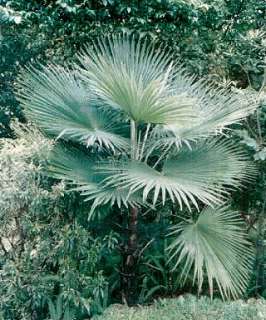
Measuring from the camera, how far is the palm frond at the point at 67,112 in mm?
3379

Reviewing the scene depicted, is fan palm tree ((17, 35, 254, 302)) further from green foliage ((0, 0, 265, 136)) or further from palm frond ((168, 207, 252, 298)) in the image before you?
green foliage ((0, 0, 265, 136))

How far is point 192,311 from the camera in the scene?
3.56m

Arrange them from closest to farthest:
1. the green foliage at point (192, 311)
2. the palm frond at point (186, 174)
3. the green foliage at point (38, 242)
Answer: the palm frond at point (186, 174)
the green foliage at point (38, 242)
the green foliage at point (192, 311)

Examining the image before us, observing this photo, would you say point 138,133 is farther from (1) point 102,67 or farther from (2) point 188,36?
(2) point 188,36

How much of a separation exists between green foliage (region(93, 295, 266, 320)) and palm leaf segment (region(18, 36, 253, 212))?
0.91 metres

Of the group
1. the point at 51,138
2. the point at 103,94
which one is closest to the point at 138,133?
the point at 103,94

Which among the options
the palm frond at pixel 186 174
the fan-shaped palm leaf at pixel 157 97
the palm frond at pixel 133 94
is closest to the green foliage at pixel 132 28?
the fan-shaped palm leaf at pixel 157 97

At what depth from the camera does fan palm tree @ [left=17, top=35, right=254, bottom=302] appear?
3150 mm

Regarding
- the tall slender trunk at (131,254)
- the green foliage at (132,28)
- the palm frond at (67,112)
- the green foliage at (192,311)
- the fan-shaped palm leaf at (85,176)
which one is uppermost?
the green foliage at (132,28)

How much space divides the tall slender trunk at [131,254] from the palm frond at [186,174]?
212 millimetres

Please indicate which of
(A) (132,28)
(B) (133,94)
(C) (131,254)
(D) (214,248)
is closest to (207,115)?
(B) (133,94)

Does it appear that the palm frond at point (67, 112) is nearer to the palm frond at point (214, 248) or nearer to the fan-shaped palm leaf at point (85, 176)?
the fan-shaped palm leaf at point (85, 176)

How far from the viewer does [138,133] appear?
362 cm

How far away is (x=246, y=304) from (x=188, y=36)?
9.75ft
